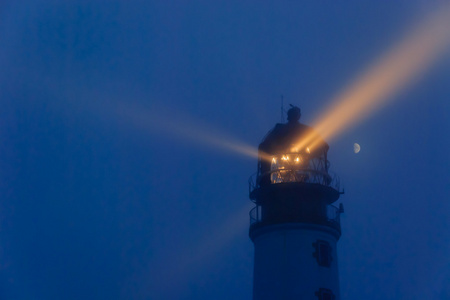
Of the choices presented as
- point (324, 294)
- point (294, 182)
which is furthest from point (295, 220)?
point (324, 294)

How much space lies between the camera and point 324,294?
18.5m

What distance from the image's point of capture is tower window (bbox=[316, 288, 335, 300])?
18.4m

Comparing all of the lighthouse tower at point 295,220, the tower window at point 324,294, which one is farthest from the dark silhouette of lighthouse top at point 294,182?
the tower window at point 324,294

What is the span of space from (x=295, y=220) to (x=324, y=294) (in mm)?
3362

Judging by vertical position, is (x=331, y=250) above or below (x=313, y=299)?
above

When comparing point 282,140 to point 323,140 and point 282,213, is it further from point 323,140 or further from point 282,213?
point 282,213

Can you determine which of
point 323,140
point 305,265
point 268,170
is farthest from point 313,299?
point 323,140

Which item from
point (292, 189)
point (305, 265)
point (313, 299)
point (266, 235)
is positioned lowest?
point (313, 299)

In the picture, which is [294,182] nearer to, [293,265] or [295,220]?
[295,220]

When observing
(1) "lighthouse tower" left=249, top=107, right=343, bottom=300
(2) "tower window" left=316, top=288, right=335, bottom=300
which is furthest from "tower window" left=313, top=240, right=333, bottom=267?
(2) "tower window" left=316, top=288, right=335, bottom=300

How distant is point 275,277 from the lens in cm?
1888

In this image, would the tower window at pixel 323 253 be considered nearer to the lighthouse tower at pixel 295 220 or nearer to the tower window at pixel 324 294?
the lighthouse tower at pixel 295 220

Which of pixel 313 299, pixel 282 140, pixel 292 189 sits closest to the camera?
pixel 313 299

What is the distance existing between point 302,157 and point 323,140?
174 cm
